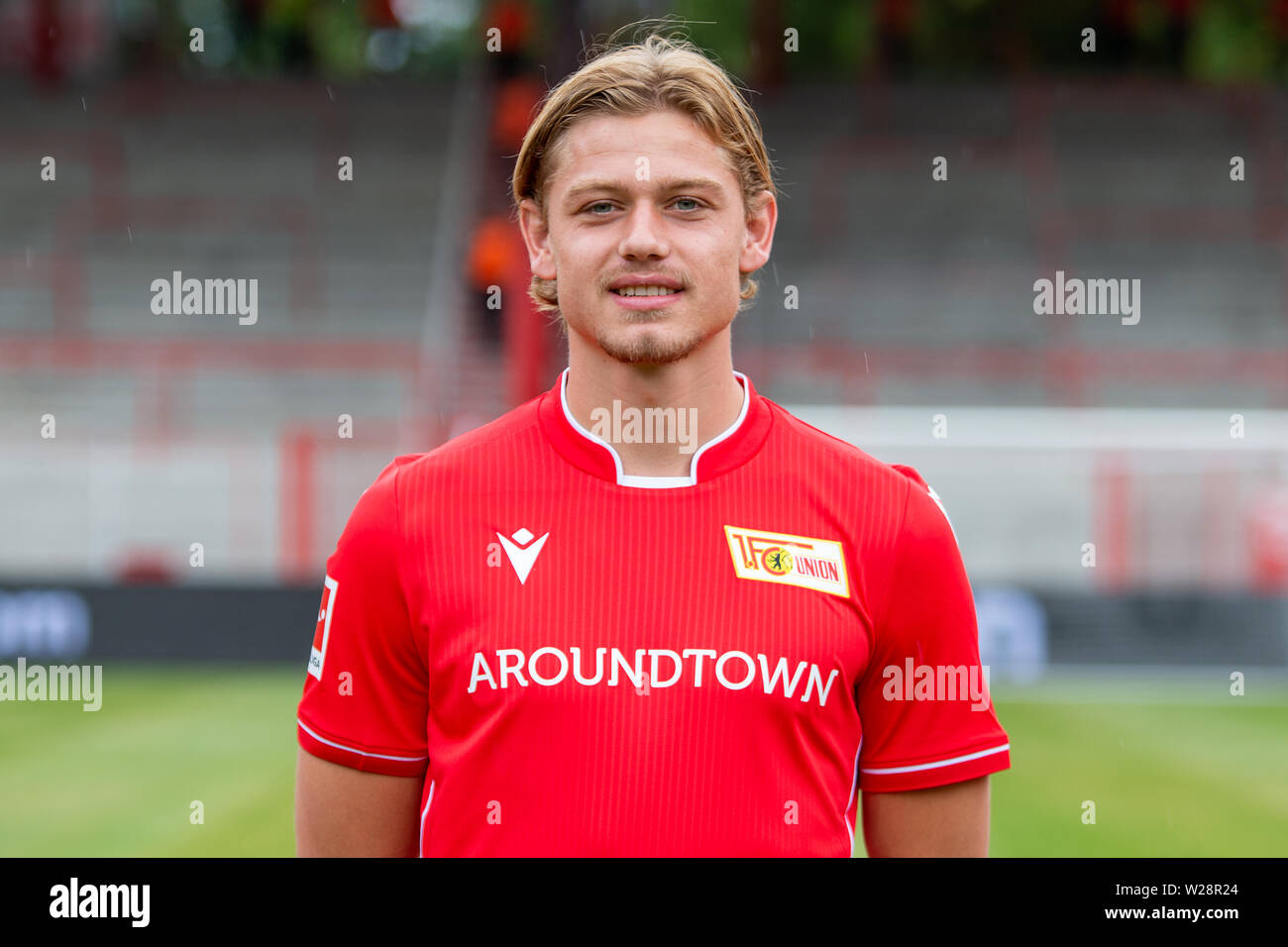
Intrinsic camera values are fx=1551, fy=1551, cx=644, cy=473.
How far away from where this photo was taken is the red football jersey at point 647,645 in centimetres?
226

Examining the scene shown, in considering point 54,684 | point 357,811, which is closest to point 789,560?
point 357,811

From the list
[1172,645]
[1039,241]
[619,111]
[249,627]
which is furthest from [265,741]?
[1039,241]

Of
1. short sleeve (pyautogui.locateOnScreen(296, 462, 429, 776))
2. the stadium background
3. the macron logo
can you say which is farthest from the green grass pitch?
the macron logo

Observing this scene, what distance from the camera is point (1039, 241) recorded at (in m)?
18.8

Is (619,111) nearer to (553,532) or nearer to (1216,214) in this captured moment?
(553,532)

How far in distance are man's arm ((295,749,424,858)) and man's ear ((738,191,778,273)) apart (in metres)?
0.98

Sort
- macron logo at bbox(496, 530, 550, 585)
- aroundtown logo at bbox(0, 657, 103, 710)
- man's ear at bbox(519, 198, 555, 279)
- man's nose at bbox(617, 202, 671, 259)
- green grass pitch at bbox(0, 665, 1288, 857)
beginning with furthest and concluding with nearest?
aroundtown logo at bbox(0, 657, 103, 710) → green grass pitch at bbox(0, 665, 1288, 857) → man's ear at bbox(519, 198, 555, 279) → macron logo at bbox(496, 530, 550, 585) → man's nose at bbox(617, 202, 671, 259)

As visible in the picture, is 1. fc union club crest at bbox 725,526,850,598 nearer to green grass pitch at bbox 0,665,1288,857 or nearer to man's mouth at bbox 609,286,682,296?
man's mouth at bbox 609,286,682,296

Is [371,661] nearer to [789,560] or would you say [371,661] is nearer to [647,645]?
[647,645]

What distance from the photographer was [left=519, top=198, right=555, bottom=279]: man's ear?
246 centimetres

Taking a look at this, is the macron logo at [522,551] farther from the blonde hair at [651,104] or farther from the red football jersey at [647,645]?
the blonde hair at [651,104]

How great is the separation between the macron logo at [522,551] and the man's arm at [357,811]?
16.2 inches

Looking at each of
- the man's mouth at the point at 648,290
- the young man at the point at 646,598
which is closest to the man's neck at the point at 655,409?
the young man at the point at 646,598

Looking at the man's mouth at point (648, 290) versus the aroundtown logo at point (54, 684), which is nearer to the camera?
the man's mouth at point (648, 290)
